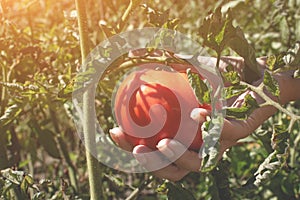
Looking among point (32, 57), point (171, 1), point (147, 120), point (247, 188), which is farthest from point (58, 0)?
point (247, 188)

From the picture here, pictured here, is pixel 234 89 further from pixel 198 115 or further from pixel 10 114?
pixel 10 114

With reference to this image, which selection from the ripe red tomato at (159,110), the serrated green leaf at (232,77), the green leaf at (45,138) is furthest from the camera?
the green leaf at (45,138)

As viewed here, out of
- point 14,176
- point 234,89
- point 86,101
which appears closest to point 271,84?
point 234,89

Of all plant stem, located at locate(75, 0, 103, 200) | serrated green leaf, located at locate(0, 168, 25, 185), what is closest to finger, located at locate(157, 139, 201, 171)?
plant stem, located at locate(75, 0, 103, 200)

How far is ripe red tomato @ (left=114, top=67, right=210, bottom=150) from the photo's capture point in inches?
39.4

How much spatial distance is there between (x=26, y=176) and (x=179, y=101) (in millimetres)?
282

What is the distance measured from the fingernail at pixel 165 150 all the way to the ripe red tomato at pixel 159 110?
5 centimetres

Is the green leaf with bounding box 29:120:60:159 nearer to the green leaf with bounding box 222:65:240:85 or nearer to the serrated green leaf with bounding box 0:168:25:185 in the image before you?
the serrated green leaf with bounding box 0:168:25:185

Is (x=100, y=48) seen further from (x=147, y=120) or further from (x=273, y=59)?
(x=273, y=59)

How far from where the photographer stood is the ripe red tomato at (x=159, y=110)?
39.4 inches

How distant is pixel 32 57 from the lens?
1.42 m

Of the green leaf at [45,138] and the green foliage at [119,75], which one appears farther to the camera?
the green leaf at [45,138]

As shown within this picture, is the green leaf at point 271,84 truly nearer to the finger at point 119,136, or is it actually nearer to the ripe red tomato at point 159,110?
the ripe red tomato at point 159,110

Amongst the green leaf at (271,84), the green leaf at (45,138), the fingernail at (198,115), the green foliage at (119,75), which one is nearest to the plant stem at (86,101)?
the green foliage at (119,75)
